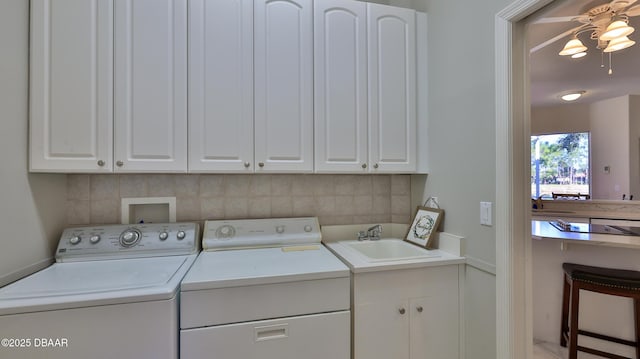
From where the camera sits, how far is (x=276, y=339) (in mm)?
1186

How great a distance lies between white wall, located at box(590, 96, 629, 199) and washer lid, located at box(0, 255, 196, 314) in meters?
7.02

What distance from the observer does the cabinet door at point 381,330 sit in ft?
4.34

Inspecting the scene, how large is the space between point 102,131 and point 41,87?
1.03 ft

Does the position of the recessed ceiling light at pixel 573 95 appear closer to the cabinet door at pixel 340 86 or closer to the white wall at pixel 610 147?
the white wall at pixel 610 147

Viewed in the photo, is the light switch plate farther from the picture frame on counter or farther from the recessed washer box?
the recessed washer box

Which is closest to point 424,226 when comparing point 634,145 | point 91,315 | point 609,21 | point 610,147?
point 91,315

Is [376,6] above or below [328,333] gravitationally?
above

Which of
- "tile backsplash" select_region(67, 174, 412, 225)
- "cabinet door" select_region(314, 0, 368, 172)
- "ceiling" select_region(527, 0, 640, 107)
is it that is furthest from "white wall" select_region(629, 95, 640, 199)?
"cabinet door" select_region(314, 0, 368, 172)

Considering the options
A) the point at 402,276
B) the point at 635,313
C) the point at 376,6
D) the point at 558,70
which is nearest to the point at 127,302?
the point at 402,276

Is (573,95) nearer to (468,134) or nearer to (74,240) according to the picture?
(468,134)

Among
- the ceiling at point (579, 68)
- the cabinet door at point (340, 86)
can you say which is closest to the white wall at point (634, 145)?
the ceiling at point (579, 68)

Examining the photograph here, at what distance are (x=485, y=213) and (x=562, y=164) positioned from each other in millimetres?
6252

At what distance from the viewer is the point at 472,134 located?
1398 millimetres

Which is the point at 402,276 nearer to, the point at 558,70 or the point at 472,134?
the point at 472,134
